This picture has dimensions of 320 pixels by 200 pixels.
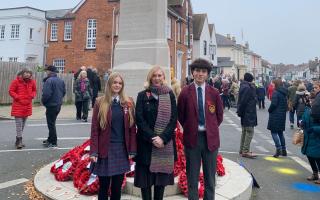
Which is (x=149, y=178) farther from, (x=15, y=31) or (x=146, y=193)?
(x=15, y=31)

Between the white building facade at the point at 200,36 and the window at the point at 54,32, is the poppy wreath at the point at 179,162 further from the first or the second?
the white building facade at the point at 200,36

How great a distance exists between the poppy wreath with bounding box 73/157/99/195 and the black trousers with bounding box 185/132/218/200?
4.79ft

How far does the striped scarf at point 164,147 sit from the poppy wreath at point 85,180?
4.02 ft

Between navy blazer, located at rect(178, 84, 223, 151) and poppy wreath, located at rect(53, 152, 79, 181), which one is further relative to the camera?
poppy wreath, located at rect(53, 152, 79, 181)

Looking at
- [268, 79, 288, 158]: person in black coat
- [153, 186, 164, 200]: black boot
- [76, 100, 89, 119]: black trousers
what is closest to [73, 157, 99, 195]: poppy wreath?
[153, 186, 164, 200]: black boot

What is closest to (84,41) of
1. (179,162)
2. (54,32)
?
(54,32)

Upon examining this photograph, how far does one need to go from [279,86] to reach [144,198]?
588 centimetres

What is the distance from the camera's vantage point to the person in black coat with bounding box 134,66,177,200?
3.96 m

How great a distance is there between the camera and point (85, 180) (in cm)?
507

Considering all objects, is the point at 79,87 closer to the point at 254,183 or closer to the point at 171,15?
the point at 254,183

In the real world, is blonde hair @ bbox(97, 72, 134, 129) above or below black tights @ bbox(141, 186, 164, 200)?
above

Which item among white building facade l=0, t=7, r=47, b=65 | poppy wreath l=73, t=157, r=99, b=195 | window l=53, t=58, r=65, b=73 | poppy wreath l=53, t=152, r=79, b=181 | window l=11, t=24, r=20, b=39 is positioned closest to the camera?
poppy wreath l=73, t=157, r=99, b=195

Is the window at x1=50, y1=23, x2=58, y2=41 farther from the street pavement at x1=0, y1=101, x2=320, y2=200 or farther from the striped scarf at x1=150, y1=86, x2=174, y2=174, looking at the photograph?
the striped scarf at x1=150, y1=86, x2=174, y2=174

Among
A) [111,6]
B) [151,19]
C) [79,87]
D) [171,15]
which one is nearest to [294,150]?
[151,19]
